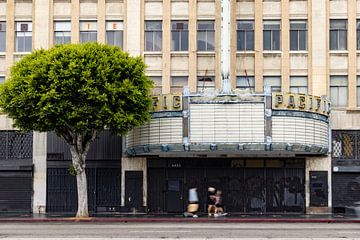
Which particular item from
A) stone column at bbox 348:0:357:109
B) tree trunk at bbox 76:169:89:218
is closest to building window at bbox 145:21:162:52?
tree trunk at bbox 76:169:89:218

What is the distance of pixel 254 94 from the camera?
1431 inches

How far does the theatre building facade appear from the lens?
134ft

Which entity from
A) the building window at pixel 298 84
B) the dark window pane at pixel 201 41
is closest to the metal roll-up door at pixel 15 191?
the dark window pane at pixel 201 41

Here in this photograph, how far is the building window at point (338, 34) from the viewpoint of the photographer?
4184cm

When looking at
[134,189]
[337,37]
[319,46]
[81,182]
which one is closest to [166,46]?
[134,189]

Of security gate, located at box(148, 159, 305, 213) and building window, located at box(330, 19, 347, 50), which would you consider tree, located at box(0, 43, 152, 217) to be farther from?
building window, located at box(330, 19, 347, 50)

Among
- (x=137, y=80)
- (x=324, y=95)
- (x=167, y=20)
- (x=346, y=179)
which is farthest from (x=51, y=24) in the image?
(x=346, y=179)

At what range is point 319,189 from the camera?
133 ft

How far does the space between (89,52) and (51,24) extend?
27.9 feet

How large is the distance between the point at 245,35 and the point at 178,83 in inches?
192

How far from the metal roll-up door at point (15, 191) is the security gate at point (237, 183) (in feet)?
23.4

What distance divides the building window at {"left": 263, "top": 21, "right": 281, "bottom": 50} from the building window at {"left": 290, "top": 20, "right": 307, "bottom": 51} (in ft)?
2.68

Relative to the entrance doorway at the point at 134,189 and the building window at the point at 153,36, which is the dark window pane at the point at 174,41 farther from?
the entrance doorway at the point at 134,189

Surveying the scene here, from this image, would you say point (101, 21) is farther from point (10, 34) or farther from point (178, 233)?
point (178, 233)
